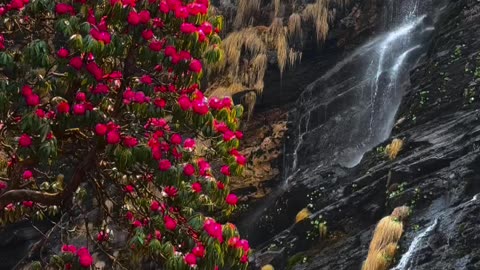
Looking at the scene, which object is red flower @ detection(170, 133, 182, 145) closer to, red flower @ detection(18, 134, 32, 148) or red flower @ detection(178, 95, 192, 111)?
red flower @ detection(178, 95, 192, 111)

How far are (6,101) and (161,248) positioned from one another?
1.93 meters

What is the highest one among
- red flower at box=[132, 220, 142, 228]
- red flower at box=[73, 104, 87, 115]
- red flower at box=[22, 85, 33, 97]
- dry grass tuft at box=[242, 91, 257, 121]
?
red flower at box=[22, 85, 33, 97]

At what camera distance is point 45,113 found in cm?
537

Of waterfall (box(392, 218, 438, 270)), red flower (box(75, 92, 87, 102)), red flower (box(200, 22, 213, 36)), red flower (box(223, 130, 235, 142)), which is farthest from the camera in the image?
waterfall (box(392, 218, 438, 270))

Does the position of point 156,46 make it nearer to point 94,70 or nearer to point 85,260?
point 94,70

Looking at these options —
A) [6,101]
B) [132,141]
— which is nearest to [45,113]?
[6,101]

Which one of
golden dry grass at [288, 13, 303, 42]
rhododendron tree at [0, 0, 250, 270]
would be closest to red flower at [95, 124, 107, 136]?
rhododendron tree at [0, 0, 250, 270]

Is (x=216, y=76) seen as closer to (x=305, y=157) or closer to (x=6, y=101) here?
(x=305, y=157)

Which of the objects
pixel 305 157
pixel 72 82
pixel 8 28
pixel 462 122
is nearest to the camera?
pixel 72 82

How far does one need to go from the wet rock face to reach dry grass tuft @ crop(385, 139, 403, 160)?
10 centimetres

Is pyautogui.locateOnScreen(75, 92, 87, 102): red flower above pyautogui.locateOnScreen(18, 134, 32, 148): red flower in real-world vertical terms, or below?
above

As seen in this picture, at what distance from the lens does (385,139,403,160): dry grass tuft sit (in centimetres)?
1122

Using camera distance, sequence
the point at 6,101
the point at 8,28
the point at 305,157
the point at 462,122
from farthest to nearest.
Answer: the point at 305,157
the point at 462,122
the point at 8,28
the point at 6,101

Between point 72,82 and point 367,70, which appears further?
point 367,70
